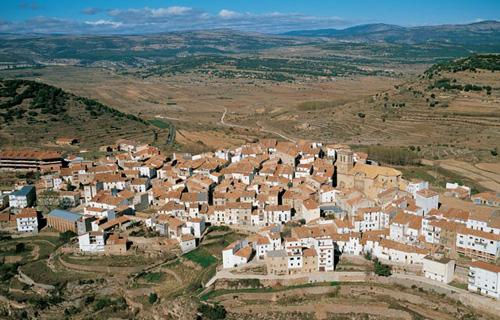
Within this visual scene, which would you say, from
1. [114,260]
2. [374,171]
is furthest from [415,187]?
[114,260]

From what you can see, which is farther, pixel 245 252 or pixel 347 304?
pixel 245 252

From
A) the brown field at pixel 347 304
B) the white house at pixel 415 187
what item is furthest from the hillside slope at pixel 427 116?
the brown field at pixel 347 304

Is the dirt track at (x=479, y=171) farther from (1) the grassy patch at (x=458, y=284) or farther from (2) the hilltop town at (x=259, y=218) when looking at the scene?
(1) the grassy patch at (x=458, y=284)

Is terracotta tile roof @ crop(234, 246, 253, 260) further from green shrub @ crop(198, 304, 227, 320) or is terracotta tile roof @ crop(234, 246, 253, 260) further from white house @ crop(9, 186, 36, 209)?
white house @ crop(9, 186, 36, 209)

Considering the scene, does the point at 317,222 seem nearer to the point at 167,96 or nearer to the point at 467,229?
the point at 467,229

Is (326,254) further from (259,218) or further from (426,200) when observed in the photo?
(426,200)

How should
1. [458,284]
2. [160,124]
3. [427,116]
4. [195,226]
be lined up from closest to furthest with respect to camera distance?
[458,284]
[195,226]
[427,116]
[160,124]
